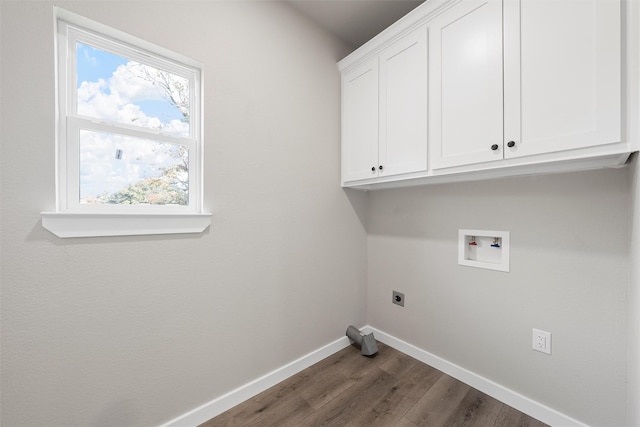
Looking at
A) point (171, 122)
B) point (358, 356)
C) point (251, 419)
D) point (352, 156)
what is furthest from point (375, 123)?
point (251, 419)

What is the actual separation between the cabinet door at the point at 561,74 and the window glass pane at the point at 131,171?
1.78 m

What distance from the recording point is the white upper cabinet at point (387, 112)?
161 cm

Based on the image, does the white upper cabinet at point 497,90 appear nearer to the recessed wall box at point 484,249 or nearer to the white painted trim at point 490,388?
the recessed wall box at point 484,249

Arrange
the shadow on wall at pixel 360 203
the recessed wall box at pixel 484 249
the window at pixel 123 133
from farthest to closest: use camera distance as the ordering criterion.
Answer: the shadow on wall at pixel 360 203 < the recessed wall box at pixel 484 249 < the window at pixel 123 133

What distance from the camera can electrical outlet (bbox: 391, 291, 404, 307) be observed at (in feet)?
7.03

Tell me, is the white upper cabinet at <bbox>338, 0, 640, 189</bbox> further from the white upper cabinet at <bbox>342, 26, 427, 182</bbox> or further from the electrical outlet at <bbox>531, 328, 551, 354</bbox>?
the electrical outlet at <bbox>531, 328, 551, 354</bbox>

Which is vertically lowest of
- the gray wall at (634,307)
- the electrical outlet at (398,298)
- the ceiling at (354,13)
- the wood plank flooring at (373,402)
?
the wood plank flooring at (373,402)

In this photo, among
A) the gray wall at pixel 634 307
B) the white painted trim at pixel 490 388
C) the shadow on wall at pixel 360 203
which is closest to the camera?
the gray wall at pixel 634 307

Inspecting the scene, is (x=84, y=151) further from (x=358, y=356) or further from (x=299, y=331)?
(x=358, y=356)

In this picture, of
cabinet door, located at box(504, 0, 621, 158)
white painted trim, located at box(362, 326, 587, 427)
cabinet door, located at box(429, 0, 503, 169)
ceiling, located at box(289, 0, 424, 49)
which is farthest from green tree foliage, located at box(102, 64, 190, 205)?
white painted trim, located at box(362, 326, 587, 427)

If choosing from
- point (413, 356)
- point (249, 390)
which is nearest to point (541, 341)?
point (413, 356)

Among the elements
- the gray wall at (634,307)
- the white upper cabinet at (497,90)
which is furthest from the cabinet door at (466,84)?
the gray wall at (634,307)

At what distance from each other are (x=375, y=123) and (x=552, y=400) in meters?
1.99

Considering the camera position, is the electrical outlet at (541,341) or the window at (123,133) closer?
the window at (123,133)
